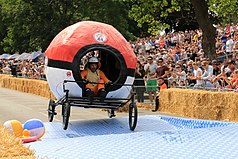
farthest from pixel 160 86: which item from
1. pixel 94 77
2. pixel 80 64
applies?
pixel 80 64

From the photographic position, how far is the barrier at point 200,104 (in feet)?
44.9

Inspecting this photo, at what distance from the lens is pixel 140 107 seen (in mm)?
18406

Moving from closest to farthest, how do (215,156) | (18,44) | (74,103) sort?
(215,156) < (74,103) < (18,44)

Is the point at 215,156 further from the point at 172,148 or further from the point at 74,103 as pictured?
the point at 74,103

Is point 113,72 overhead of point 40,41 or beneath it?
beneath

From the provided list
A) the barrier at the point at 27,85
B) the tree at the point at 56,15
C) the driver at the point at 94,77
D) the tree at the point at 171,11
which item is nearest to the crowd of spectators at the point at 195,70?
the tree at the point at 171,11

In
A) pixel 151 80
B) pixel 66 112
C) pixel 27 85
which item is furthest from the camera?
pixel 27 85

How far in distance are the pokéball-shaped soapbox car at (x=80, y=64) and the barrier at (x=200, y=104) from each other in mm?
3485

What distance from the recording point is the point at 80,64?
454 inches

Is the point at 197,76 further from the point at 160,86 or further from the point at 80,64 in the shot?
the point at 80,64

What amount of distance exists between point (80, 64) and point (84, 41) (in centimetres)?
62

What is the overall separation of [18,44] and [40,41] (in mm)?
9276

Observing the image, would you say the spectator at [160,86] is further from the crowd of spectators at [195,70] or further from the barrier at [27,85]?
the barrier at [27,85]

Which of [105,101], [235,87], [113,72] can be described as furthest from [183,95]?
[105,101]
